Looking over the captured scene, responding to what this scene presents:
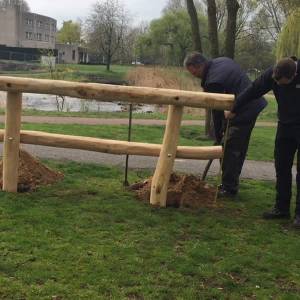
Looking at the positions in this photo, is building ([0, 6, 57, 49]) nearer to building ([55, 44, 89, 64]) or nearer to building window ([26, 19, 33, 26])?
building window ([26, 19, 33, 26])

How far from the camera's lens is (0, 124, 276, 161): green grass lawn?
1198cm

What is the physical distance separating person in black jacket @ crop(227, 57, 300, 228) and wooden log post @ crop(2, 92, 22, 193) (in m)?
2.39

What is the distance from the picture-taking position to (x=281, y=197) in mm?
6219

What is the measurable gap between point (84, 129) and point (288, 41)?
10.3m

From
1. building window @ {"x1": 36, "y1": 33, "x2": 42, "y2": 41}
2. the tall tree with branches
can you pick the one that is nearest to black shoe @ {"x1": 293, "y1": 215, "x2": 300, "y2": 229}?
the tall tree with branches

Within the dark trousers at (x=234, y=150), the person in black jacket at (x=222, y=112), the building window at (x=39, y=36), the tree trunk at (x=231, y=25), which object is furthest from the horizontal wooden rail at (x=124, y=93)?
the building window at (x=39, y=36)

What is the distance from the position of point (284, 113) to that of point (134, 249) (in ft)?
7.31

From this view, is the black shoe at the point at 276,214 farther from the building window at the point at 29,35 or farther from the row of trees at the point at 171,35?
the building window at the point at 29,35

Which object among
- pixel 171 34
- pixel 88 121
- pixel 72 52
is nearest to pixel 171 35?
pixel 171 34

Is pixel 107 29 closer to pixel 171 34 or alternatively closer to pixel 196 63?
pixel 171 34

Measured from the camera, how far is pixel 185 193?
21.5 ft

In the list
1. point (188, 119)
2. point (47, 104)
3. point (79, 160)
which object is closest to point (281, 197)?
point (79, 160)

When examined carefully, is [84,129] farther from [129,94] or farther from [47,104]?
[47,104]

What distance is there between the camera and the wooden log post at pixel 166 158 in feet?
20.2
